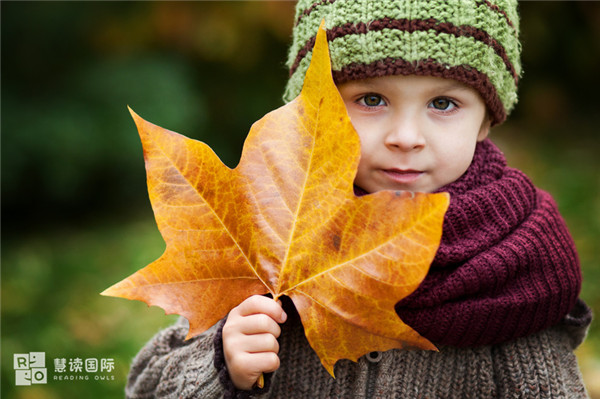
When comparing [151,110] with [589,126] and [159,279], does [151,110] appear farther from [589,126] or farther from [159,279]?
[589,126]

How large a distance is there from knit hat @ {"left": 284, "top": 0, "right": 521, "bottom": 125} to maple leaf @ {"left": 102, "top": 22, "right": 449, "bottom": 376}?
1.11 feet

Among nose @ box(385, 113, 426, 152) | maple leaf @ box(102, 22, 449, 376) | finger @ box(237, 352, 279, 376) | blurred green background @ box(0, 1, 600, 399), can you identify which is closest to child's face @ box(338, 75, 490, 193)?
nose @ box(385, 113, 426, 152)

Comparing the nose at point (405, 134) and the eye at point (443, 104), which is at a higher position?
the eye at point (443, 104)

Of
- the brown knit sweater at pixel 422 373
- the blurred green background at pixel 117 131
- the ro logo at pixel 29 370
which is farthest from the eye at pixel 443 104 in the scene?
the ro logo at pixel 29 370

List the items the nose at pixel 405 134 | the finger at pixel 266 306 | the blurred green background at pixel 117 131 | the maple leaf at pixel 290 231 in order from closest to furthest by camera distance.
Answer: the maple leaf at pixel 290 231
the finger at pixel 266 306
the nose at pixel 405 134
the blurred green background at pixel 117 131

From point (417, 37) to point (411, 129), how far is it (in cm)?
18

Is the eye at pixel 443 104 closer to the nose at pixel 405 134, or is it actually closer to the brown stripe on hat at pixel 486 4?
the nose at pixel 405 134

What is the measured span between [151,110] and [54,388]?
1.96 meters

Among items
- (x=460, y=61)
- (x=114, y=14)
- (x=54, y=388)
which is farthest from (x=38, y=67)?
(x=460, y=61)

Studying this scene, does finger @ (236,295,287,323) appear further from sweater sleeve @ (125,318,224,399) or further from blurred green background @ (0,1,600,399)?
blurred green background @ (0,1,600,399)

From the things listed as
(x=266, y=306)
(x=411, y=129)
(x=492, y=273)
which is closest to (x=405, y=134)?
(x=411, y=129)

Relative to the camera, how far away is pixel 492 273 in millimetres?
1198

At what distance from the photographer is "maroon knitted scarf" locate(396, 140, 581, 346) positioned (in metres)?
1.19

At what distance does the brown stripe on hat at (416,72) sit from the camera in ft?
3.89
